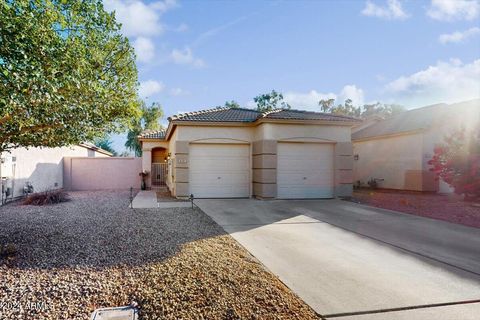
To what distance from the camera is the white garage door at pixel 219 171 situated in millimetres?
13141

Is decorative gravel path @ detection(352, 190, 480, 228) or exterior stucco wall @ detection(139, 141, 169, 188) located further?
exterior stucco wall @ detection(139, 141, 169, 188)

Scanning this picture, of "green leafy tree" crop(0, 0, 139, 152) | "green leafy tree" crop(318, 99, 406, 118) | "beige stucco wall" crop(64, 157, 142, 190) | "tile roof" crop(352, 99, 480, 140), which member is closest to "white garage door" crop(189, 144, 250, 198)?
"green leafy tree" crop(0, 0, 139, 152)

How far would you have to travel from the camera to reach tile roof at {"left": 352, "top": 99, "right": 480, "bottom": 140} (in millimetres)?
16078

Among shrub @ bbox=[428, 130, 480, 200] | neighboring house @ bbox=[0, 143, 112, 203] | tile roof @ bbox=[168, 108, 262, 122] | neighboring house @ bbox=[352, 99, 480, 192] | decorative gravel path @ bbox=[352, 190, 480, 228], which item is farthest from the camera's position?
neighboring house @ bbox=[352, 99, 480, 192]

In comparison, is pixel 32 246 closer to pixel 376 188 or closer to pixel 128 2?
pixel 128 2

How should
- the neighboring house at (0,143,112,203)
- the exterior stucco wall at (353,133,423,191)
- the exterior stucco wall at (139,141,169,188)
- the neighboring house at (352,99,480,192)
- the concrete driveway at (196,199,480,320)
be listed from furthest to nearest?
the exterior stucco wall at (139,141,169,188), the exterior stucco wall at (353,133,423,191), the neighboring house at (352,99,480,192), the neighboring house at (0,143,112,203), the concrete driveway at (196,199,480,320)

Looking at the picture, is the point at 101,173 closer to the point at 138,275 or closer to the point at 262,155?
the point at 262,155

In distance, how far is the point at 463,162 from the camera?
11.5 m

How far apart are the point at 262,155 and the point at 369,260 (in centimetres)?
789

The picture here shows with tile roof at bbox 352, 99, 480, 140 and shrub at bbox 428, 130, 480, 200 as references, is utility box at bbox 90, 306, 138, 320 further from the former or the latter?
tile roof at bbox 352, 99, 480, 140

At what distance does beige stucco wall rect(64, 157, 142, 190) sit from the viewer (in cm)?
1838

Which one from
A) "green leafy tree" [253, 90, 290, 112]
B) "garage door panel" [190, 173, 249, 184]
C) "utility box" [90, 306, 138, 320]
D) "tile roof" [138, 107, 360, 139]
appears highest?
"green leafy tree" [253, 90, 290, 112]

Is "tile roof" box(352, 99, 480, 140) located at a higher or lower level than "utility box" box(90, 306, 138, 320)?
higher

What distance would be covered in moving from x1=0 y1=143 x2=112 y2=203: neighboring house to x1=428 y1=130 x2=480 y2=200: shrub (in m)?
15.2
